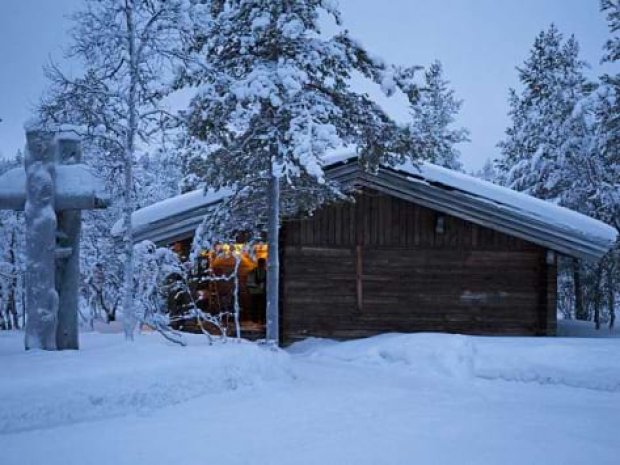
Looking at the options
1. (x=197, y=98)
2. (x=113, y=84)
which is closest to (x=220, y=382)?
(x=197, y=98)

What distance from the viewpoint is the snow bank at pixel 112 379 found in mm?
5316

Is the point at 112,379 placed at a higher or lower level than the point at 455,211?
lower

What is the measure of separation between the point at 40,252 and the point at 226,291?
12.0 m

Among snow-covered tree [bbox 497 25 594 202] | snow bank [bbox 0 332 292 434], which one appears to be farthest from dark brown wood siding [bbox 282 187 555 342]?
snow-covered tree [bbox 497 25 594 202]

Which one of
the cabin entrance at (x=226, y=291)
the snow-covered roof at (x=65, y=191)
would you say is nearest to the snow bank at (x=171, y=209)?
the cabin entrance at (x=226, y=291)

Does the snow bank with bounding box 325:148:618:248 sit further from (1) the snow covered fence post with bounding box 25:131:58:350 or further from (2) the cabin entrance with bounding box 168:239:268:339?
(1) the snow covered fence post with bounding box 25:131:58:350

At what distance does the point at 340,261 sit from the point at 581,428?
819 cm

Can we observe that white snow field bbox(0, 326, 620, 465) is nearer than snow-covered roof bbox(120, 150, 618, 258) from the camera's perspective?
Yes

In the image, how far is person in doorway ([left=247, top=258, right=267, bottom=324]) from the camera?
1914 centimetres

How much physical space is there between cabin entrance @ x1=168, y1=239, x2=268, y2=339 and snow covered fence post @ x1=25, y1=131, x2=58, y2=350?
443 cm

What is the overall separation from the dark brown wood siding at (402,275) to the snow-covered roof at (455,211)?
61 centimetres

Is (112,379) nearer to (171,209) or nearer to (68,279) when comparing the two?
(68,279)

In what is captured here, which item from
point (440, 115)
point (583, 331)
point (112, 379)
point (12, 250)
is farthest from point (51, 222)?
point (440, 115)

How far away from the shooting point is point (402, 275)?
1413 centimetres
